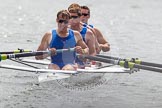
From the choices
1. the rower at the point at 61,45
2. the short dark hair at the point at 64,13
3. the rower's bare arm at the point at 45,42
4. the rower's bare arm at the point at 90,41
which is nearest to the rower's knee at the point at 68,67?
the rower at the point at 61,45

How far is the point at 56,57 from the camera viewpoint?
1389 centimetres

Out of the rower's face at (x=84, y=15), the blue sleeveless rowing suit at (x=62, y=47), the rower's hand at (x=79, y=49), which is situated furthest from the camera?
the rower's face at (x=84, y=15)

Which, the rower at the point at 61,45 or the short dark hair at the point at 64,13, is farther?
the rower at the point at 61,45

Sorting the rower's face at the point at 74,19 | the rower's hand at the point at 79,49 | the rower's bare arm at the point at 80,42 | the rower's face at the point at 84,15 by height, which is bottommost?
the rower's hand at the point at 79,49

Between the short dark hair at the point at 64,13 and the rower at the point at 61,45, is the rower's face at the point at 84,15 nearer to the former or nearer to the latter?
the rower at the point at 61,45

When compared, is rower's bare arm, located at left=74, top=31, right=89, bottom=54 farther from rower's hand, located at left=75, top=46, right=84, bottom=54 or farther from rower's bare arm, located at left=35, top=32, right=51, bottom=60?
rower's bare arm, located at left=35, top=32, right=51, bottom=60

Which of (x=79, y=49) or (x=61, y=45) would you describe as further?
(x=61, y=45)

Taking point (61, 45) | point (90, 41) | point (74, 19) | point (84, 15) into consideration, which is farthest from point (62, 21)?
point (84, 15)

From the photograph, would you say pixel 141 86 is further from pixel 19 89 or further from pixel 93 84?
pixel 19 89

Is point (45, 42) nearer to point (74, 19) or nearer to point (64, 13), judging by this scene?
point (64, 13)

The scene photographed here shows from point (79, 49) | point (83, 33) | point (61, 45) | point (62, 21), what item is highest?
point (62, 21)

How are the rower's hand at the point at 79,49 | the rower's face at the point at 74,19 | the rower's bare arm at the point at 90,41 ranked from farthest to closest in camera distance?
1. the rower's bare arm at the point at 90,41
2. the rower's face at the point at 74,19
3. the rower's hand at the point at 79,49

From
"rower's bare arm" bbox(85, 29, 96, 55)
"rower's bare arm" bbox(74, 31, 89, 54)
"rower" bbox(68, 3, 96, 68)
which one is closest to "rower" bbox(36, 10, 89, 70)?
"rower's bare arm" bbox(74, 31, 89, 54)

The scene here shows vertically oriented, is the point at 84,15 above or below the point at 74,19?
above
